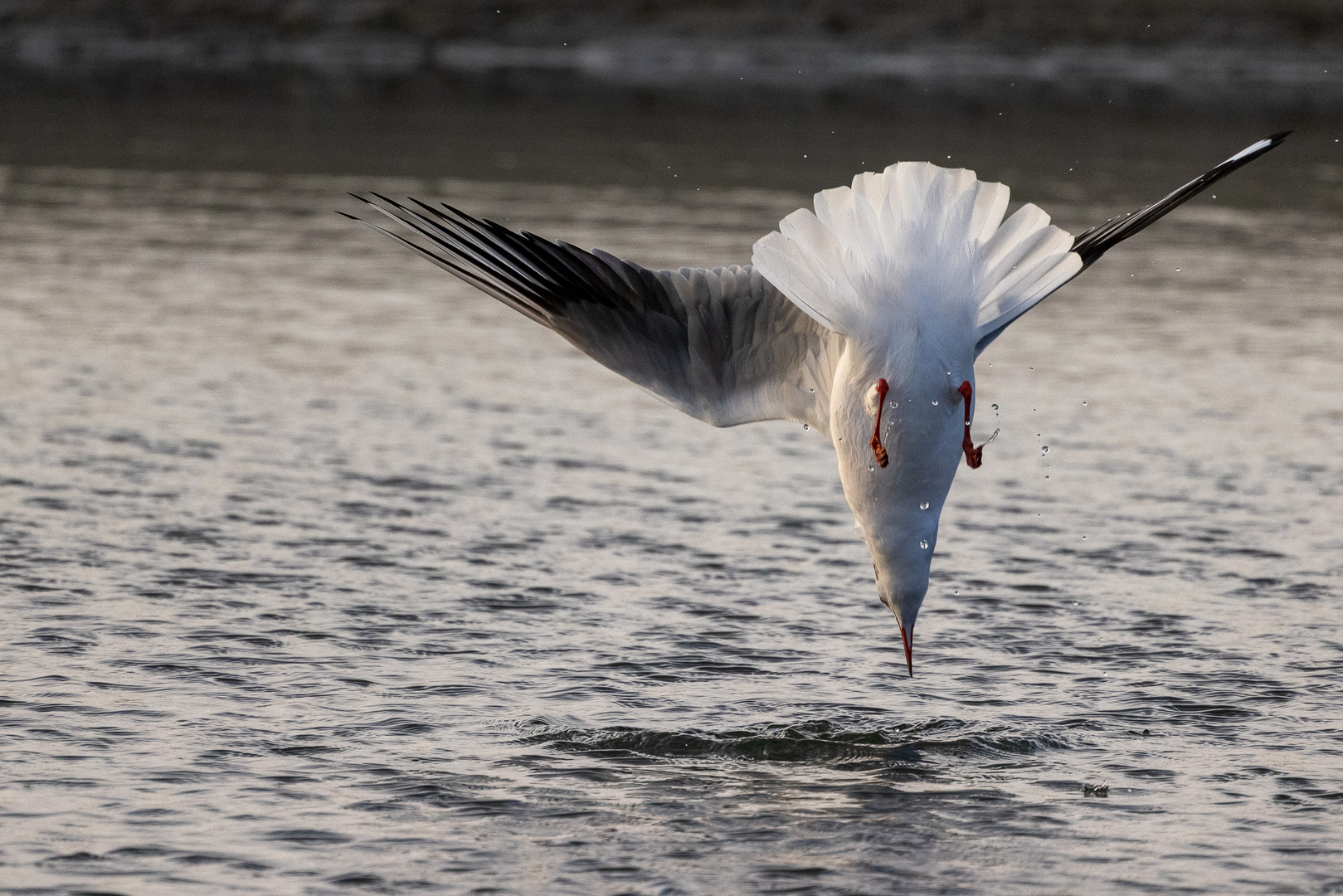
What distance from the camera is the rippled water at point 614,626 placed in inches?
268

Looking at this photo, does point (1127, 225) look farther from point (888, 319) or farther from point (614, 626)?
point (614, 626)

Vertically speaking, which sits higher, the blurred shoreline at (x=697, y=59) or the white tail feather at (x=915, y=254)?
the blurred shoreline at (x=697, y=59)

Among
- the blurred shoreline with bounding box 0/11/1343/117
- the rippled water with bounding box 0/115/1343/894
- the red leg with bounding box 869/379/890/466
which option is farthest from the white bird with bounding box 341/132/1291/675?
the blurred shoreline with bounding box 0/11/1343/117

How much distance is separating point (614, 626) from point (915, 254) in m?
2.63

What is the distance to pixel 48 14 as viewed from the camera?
155 feet

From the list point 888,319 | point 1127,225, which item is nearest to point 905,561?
point 888,319

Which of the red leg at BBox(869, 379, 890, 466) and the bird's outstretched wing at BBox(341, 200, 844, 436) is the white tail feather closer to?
the red leg at BBox(869, 379, 890, 466)

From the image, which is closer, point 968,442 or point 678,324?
point 968,442

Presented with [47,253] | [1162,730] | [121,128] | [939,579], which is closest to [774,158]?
[121,128]

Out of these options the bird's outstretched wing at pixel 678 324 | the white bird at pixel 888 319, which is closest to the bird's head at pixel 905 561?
the white bird at pixel 888 319

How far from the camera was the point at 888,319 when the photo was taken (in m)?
7.17

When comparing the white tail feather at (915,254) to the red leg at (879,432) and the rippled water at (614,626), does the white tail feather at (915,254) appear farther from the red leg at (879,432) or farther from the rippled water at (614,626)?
the rippled water at (614,626)

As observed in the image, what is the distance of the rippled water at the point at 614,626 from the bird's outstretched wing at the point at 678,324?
3.87ft

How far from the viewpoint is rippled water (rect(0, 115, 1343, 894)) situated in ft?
22.4
